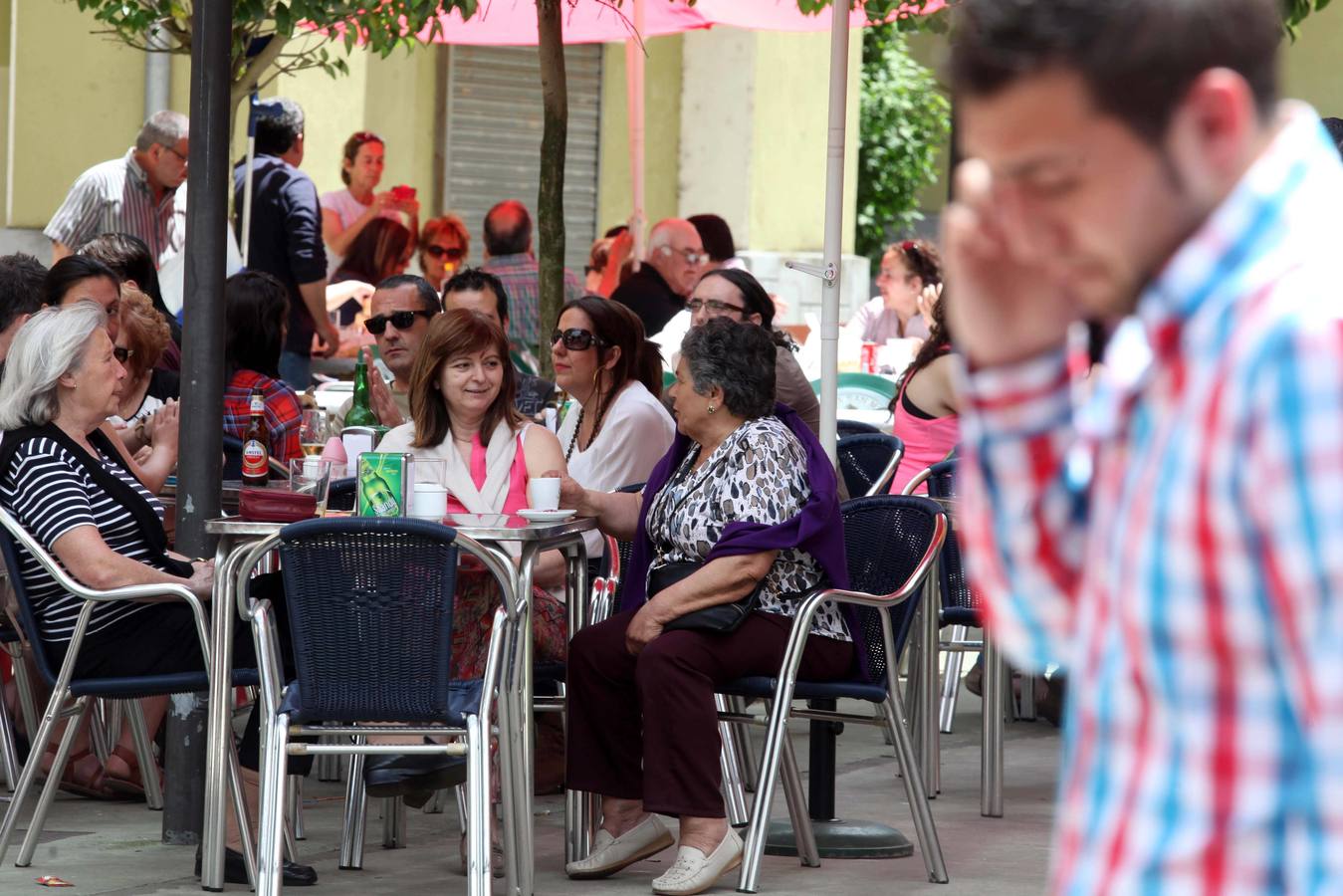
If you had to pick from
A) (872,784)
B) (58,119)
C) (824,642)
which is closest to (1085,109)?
(824,642)

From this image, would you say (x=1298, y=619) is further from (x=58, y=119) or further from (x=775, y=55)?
(x=775, y=55)

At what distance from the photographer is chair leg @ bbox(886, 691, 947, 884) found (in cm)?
498

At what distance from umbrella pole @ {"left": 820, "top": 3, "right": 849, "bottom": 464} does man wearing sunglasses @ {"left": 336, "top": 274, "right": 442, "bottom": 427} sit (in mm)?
1662

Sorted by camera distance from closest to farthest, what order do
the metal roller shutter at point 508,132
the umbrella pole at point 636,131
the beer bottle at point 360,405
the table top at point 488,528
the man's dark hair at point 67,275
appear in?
1. the table top at point 488,528
2. the man's dark hair at point 67,275
3. the beer bottle at point 360,405
4. the umbrella pole at point 636,131
5. the metal roller shutter at point 508,132

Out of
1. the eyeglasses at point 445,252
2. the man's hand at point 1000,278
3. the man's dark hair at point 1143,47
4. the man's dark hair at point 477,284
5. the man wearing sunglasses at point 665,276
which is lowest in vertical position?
the man's hand at point 1000,278

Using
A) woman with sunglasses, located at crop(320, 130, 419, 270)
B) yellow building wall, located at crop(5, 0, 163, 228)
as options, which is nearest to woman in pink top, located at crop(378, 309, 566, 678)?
woman with sunglasses, located at crop(320, 130, 419, 270)

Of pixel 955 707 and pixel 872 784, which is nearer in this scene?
pixel 872 784

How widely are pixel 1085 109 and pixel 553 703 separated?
4223 millimetres

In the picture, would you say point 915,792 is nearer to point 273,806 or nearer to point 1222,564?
point 273,806

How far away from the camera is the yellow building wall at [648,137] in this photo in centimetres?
1573

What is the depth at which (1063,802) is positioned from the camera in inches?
52.6

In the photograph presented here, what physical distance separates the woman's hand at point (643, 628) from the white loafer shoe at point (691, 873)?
1.62ft

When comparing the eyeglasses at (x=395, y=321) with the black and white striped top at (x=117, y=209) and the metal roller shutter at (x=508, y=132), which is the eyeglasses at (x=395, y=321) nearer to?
the black and white striped top at (x=117, y=209)

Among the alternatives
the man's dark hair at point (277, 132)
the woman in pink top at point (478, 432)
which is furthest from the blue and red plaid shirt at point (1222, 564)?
the man's dark hair at point (277, 132)
